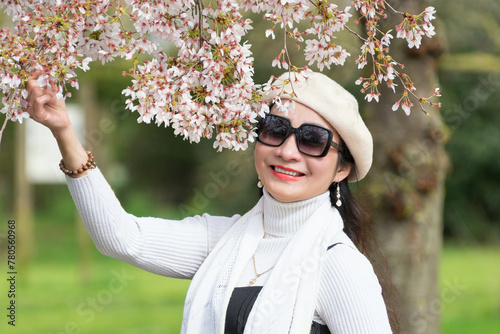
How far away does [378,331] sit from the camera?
2182 mm

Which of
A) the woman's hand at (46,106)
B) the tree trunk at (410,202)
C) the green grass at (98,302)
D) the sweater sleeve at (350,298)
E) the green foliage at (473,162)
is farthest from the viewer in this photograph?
the green foliage at (473,162)

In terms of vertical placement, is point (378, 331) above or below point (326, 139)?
below

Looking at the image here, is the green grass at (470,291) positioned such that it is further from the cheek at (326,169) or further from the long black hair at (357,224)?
the cheek at (326,169)

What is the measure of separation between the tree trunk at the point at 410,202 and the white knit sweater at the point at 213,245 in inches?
77.6

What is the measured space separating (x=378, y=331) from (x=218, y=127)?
83cm

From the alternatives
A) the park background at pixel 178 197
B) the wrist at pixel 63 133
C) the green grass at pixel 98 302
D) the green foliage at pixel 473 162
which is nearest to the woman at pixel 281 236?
the wrist at pixel 63 133

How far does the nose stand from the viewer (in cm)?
237

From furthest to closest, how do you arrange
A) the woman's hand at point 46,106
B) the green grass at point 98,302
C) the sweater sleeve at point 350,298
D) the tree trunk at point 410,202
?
the green grass at point 98,302
the tree trunk at point 410,202
the sweater sleeve at point 350,298
the woman's hand at point 46,106

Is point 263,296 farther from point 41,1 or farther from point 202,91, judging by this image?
point 41,1

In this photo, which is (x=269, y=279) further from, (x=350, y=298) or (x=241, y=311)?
(x=350, y=298)

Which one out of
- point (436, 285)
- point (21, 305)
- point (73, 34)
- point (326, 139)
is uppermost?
point (73, 34)

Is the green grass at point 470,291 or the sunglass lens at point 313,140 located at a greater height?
the sunglass lens at point 313,140

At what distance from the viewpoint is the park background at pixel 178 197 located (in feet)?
25.5

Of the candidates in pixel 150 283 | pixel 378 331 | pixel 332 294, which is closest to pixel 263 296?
pixel 332 294
